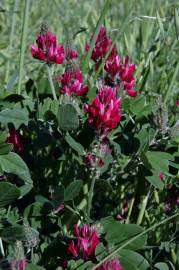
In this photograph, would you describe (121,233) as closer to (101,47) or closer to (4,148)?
(4,148)

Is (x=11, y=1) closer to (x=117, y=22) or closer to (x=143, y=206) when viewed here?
(x=117, y=22)

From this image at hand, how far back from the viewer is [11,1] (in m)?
3.11

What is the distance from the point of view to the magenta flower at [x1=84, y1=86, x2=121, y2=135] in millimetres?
1170

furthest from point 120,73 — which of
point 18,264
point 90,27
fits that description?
point 90,27

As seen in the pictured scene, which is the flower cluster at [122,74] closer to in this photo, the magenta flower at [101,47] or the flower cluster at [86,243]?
the magenta flower at [101,47]

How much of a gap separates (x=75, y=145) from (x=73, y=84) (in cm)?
18

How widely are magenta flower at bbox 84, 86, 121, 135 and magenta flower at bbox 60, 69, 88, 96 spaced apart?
15 cm

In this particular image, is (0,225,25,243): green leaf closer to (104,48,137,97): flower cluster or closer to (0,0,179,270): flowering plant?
(0,0,179,270): flowering plant

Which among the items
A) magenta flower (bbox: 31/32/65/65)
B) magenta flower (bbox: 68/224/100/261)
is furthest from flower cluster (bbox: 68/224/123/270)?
magenta flower (bbox: 31/32/65/65)

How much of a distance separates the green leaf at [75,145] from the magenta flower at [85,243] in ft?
0.59

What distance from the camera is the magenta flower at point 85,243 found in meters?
1.11

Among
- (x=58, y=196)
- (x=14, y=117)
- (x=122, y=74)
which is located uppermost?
(x=122, y=74)

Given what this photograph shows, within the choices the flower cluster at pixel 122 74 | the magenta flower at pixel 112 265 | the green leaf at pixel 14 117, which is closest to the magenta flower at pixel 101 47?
the flower cluster at pixel 122 74

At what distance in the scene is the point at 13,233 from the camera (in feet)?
3.68
